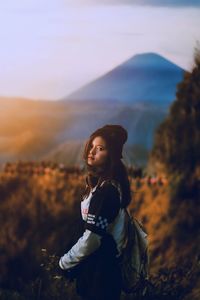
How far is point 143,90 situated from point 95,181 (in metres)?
0.62

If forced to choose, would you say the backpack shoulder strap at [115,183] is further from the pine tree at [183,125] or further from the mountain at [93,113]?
the pine tree at [183,125]

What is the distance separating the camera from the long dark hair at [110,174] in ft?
31.2

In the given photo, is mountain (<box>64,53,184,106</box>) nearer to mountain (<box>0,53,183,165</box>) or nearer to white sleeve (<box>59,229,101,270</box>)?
mountain (<box>0,53,183,165</box>)

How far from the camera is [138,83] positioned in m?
9.85

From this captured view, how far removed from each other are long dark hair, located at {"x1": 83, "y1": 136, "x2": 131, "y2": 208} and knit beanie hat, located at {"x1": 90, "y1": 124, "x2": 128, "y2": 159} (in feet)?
0.06

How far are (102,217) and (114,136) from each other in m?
0.44

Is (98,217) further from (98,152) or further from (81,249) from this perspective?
(98,152)

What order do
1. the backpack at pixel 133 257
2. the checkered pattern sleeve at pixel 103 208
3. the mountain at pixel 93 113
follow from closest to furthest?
the checkered pattern sleeve at pixel 103 208, the backpack at pixel 133 257, the mountain at pixel 93 113

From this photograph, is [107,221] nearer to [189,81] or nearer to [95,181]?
[95,181]

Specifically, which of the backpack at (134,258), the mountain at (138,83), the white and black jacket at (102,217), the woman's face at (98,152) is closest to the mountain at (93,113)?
the mountain at (138,83)

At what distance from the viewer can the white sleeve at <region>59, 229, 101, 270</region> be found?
952 cm

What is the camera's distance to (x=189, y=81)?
978cm

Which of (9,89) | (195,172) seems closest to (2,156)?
(9,89)

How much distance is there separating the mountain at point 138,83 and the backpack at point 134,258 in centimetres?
66
